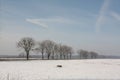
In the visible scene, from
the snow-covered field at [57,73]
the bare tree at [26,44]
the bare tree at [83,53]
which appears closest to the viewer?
the snow-covered field at [57,73]

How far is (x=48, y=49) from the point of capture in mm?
118375

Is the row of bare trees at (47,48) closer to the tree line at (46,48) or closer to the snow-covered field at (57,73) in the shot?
the tree line at (46,48)

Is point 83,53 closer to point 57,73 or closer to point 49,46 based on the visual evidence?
point 49,46

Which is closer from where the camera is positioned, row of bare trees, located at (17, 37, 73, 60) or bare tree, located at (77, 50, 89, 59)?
row of bare trees, located at (17, 37, 73, 60)

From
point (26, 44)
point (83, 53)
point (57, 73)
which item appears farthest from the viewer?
point (83, 53)

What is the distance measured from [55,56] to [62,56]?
1206 centimetres

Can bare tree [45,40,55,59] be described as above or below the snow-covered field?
above

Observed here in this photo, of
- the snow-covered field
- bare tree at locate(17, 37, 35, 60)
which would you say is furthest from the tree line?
the snow-covered field

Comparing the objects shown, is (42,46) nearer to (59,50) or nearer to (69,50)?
(59,50)

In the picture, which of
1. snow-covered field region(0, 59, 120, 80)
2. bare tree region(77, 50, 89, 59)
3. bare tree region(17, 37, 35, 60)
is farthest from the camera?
bare tree region(77, 50, 89, 59)

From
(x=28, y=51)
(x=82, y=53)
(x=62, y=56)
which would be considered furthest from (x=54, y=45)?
(x=82, y=53)

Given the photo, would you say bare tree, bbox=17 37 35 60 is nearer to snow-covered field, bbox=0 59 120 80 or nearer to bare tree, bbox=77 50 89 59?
snow-covered field, bbox=0 59 120 80

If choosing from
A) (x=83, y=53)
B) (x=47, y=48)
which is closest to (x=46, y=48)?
(x=47, y=48)

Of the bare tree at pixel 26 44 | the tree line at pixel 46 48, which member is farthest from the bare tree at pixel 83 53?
the bare tree at pixel 26 44
